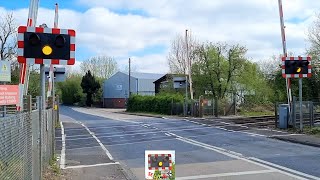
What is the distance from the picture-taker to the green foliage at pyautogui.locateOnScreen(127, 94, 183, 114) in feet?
177

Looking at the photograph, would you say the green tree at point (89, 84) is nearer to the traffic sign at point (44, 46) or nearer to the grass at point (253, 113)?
the grass at point (253, 113)

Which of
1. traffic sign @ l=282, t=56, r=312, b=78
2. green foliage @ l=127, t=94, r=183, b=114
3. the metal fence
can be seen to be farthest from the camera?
green foliage @ l=127, t=94, r=183, b=114

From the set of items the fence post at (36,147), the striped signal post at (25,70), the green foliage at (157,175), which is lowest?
the green foliage at (157,175)

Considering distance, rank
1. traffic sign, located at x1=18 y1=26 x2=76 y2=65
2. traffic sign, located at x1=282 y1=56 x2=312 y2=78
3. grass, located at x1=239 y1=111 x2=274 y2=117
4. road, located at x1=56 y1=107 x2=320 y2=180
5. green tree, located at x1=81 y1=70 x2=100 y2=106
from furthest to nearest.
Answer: green tree, located at x1=81 y1=70 x2=100 y2=106 → grass, located at x1=239 y1=111 x2=274 y2=117 → traffic sign, located at x1=282 y1=56 x2=312 y2=78 → road, located at x1=56 y1=107 x2=320 y2=180 → traffic sign, located at x1=18 y1=26 x2=76 y2=65

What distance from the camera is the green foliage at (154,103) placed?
177 ft

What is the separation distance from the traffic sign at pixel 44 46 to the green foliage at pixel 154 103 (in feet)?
142

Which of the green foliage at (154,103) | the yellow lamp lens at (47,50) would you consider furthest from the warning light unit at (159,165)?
the green foliage at (154,103)

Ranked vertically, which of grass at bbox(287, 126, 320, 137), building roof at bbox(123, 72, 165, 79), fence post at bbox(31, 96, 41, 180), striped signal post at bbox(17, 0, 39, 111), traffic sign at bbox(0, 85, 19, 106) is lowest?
grass at bbox(287, 126, 320, 137)

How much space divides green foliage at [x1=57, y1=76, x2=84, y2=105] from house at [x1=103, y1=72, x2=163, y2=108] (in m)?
10.3

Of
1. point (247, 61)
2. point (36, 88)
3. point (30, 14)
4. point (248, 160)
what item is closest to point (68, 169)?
point (30, 14)

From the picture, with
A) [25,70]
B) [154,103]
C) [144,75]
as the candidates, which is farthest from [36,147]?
[144,75]

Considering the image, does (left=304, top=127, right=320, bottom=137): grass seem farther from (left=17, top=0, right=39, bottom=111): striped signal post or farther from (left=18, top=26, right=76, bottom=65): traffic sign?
(left=18, top=26, right=76, bottom=65): traffic sign

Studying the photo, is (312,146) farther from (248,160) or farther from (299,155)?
(248,160)

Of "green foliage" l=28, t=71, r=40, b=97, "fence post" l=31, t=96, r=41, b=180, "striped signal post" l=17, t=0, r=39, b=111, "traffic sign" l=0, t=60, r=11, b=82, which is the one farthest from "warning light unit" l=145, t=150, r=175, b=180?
"green foliage" l=28, t=71, r=40, b=97
